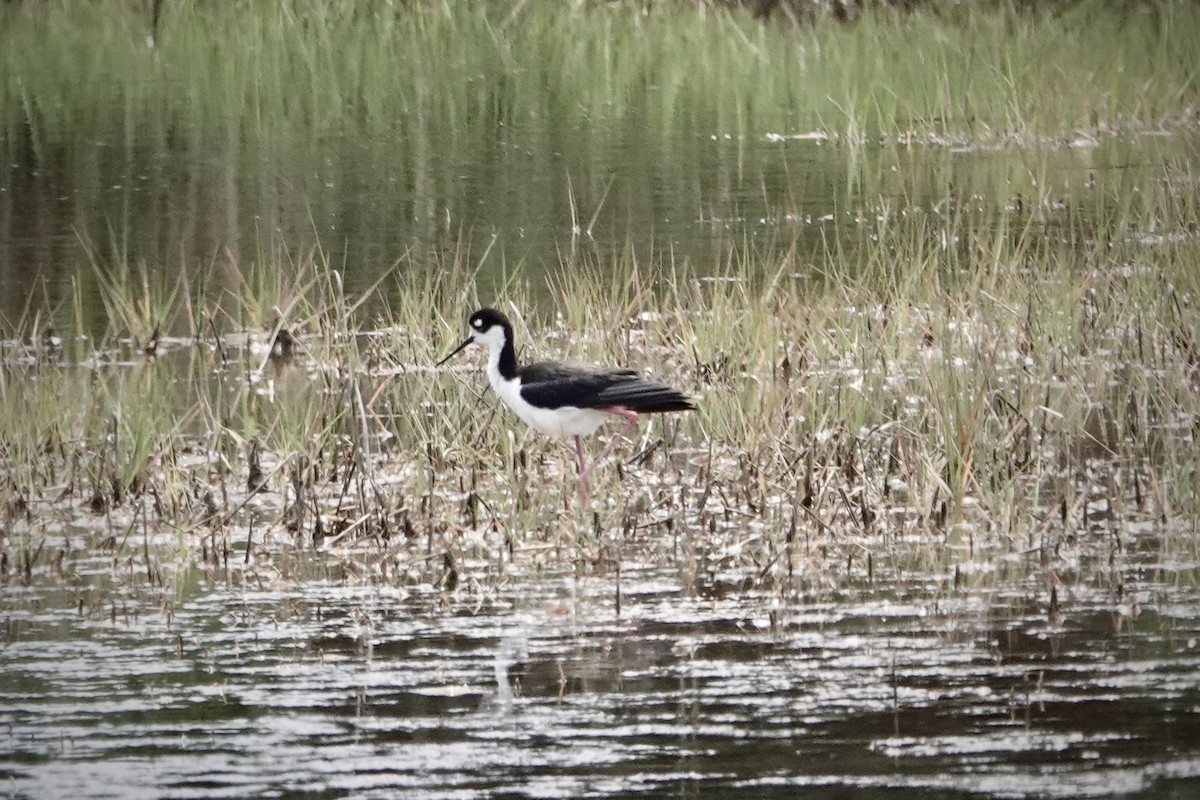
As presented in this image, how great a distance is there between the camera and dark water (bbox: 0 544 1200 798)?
498 centimetres

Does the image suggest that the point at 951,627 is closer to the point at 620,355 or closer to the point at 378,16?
the point at 620,355

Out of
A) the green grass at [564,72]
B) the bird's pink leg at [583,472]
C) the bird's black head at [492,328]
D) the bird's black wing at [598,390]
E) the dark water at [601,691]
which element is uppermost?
the green grass at [564,72]

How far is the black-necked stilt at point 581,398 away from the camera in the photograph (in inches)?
303

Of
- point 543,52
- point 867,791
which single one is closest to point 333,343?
point 867,791

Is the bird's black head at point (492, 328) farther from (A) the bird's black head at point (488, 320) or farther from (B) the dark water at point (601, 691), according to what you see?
(B) the dark water at point (601, 691)

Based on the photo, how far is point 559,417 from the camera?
7805mm

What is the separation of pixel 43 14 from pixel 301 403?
15099mm

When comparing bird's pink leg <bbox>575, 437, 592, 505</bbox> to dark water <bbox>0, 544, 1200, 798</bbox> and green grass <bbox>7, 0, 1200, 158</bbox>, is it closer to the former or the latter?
dark water <bbox>0, 544, 1200, 798</bbox>

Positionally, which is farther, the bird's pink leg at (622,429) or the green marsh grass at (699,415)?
the bird's pink leg at (622,429)

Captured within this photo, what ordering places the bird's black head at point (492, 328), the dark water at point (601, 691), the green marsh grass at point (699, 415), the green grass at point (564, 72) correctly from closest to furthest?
the dark water at point (601, 691) < the green marsh grass at point (699, 415) < the bird's black head at point (492, 328) < the green grass at point (564, 72)

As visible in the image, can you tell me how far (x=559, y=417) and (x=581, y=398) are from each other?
0.13m

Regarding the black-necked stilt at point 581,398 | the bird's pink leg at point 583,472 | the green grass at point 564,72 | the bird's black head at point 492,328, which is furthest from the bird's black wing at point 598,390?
the green grass at point 564,72

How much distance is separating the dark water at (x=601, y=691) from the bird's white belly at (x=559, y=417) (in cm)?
107

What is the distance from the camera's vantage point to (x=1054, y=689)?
5.54 m
